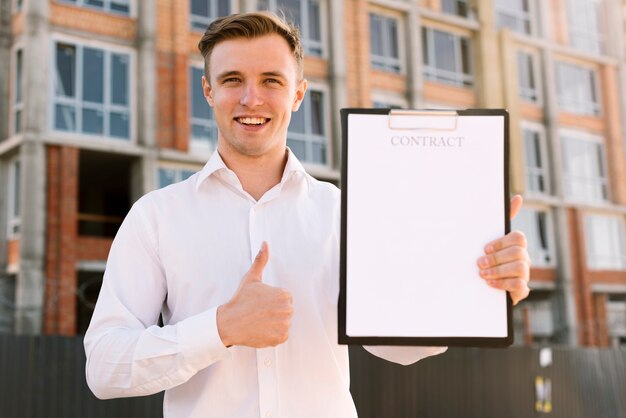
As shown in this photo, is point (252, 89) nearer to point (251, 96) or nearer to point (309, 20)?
point (251, 96)

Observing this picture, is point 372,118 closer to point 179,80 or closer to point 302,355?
point 302,355

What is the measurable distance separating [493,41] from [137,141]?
14006 millimetres

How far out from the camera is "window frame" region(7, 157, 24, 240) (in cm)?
2007

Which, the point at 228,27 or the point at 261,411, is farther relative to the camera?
the point at 228,27

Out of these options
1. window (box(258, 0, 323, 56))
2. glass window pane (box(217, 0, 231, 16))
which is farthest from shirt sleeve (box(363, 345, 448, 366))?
window (box(258, 0, 323, 56))

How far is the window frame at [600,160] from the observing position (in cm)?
3000

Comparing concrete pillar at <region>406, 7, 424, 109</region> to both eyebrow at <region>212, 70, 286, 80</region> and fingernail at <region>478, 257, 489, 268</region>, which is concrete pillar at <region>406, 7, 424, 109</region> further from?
fingernail at <region>478, 257, 489, 268</region>

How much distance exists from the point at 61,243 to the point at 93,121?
311cm

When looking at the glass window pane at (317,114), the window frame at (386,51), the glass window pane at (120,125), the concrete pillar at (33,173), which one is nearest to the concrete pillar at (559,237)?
the window frame at (386,51)

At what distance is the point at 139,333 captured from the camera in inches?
91.1

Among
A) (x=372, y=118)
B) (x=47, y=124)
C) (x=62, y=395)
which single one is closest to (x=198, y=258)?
(x=372, y=118)

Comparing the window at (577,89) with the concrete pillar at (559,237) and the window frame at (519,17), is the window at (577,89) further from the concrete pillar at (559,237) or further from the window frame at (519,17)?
the window frame at (519,17)

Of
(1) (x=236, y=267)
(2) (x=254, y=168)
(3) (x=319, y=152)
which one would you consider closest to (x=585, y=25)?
(3) (x=319, y=152)

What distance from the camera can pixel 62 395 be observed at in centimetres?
1173
